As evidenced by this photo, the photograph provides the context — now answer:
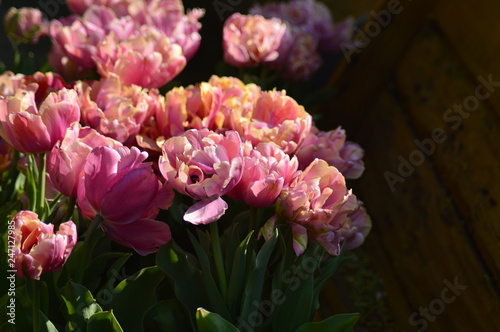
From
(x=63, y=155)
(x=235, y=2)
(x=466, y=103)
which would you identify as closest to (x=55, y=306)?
(x=63, y=155)

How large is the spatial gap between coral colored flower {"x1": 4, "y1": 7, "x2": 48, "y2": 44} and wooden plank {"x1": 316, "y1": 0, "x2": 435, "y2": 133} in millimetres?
676

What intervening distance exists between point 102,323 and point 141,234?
0.10 m

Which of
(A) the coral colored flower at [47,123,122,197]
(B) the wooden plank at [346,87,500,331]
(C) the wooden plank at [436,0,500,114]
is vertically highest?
(C) the wooden plank at [436,0,500,114]

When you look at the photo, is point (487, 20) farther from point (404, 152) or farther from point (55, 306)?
point (55, 306)

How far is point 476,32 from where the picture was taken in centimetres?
118

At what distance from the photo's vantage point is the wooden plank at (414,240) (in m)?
1.05

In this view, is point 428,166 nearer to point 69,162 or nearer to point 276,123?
point 276,123

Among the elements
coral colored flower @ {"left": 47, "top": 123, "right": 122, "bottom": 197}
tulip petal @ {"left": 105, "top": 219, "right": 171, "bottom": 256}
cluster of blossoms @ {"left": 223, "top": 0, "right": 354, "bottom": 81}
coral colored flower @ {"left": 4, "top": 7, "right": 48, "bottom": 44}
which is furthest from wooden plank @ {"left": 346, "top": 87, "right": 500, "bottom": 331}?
coral colored flower @ {"left": 4, "top": 7, "right": 48, "bottom": 44}

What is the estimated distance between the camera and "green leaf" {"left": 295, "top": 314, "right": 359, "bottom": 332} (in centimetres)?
73

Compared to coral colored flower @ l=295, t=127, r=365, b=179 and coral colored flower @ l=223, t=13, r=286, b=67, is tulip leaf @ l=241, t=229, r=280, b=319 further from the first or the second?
coral colored flower @ l=223, t=13, r=286, b=67

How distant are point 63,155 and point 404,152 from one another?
0.83 m

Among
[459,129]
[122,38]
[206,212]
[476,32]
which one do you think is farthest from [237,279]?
[476,32]

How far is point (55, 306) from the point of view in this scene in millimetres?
797

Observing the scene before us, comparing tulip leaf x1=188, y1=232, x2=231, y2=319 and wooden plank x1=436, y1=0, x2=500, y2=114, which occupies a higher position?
wooden plank x1=436, y1=0, x2=500, y2=114
